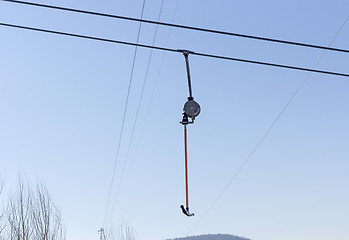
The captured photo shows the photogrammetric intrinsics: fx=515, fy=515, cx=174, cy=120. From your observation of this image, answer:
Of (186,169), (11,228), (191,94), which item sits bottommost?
(186,169)

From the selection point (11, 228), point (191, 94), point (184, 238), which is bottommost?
point (191, 94)

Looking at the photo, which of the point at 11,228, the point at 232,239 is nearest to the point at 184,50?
the point at 11,228

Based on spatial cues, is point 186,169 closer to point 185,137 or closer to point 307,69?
point 185,137

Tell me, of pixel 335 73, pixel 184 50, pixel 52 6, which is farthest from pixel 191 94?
A: pixel 52 6

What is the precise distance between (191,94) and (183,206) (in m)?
2.22

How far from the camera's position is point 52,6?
7.87m

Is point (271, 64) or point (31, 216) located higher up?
point (31, 216)

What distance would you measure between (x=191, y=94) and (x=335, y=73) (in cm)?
Answer: 274

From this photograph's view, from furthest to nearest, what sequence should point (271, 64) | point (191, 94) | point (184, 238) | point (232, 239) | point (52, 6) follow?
1. point (232, 239)
2. point (184, 238)
3. point (191, 94)
4. point (271, 64)
5. point (52, 6)

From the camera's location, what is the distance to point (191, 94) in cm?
1014

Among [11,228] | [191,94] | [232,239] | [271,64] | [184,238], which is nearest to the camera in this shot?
[271,64]

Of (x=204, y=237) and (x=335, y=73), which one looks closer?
(x=335, y=73)

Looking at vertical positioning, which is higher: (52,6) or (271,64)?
(52,6)

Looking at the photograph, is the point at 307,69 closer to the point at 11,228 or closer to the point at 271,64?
the point at 271,64
